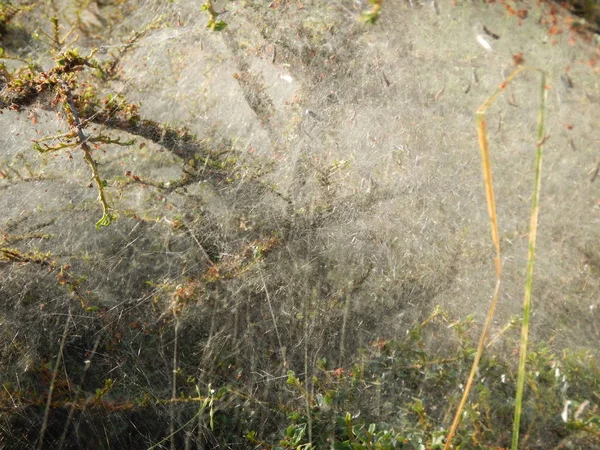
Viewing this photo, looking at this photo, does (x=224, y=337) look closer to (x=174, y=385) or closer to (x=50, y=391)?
(x=174, y=385)

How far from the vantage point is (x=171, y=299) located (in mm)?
2412

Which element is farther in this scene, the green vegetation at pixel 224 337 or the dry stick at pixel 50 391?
the dry stick at pixel 50 391

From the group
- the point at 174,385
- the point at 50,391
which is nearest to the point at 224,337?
the point at 174,385

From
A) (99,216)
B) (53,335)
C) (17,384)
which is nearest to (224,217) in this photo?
(99,216)

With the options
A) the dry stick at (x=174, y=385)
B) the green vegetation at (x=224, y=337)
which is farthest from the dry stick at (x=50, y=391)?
the dry stick at (x=174, y=385)

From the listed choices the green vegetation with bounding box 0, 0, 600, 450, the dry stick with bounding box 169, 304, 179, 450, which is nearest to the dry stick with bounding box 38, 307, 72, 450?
the green vegetation with bounding box 0, 0, 600, 450

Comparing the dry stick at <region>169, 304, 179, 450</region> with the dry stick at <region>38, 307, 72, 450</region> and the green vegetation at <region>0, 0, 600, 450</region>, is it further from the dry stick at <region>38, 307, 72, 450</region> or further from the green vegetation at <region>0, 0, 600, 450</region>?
the dry stick at <region>38, 307, 72, 450</region>

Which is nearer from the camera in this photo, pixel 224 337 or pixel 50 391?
pixel 50 391

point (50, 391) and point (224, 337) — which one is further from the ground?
point (224, 337)

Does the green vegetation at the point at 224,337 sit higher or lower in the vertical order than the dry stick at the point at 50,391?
higher

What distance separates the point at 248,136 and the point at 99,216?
82 centimetres

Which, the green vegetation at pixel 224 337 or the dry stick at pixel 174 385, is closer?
the green vegetation at pixel 224 337

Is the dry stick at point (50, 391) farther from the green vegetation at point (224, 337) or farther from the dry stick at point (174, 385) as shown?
the dry stick at point (174, 385)

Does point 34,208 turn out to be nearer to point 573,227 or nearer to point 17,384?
point 17,384
